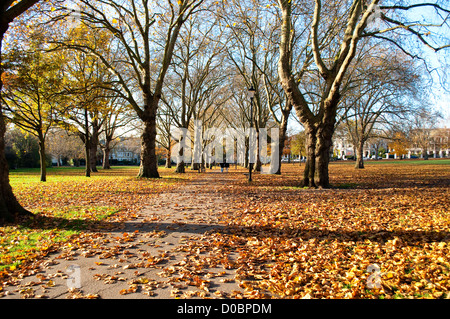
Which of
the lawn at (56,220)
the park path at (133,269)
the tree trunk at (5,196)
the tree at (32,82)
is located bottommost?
the park path at (133,269)

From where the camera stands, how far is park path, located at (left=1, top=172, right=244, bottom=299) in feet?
10.6

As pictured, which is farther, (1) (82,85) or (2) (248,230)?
(1) (82,85)

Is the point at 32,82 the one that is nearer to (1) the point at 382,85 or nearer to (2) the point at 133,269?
(2) the point at 133,269

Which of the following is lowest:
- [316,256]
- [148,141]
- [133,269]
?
[133,269]

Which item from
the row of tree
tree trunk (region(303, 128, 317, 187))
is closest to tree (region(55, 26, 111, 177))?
the row of tree

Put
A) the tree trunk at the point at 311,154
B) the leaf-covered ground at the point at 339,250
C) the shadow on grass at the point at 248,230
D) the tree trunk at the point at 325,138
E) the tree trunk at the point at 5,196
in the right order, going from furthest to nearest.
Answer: the tree trunk at the point at 311,154 < the tree trunk at the point at 325,138 < the tree trunk at the point at 5,196 < the shadow on grass at the point at 248,230 < the leaf-covered ground at the point at 339,250

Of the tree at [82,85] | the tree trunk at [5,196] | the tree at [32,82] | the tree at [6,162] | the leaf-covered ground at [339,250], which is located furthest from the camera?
the tree at [82,85]

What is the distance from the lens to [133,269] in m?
3.91

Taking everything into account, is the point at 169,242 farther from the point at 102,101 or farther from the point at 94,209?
the point at 102,101

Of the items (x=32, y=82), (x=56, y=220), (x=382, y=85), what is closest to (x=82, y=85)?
(x=32, y=82)

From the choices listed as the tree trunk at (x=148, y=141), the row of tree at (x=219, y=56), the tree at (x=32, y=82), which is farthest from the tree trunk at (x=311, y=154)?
the tree at (x=32, y=82)

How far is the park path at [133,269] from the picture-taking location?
3.22 meters

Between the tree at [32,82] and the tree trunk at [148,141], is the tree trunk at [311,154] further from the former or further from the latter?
the tree at [32,82]

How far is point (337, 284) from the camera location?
10.6 ft
